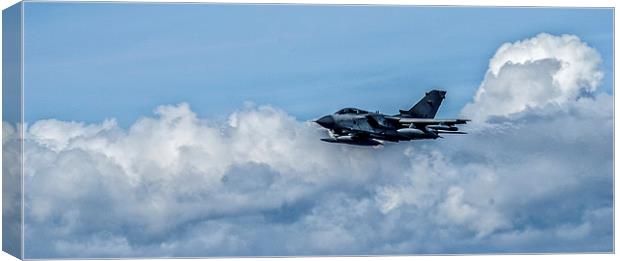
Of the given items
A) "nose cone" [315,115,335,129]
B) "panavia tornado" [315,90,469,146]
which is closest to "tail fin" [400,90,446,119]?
"panavia tornado" [315,90,469,146]

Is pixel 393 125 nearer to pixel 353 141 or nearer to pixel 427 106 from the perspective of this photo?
pixel 427 106

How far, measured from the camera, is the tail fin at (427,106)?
51906 millimetres

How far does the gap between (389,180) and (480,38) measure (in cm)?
474

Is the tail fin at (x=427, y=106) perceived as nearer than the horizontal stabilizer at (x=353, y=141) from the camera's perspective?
No

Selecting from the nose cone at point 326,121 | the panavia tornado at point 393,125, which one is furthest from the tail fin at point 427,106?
the nose cone at point 326,121

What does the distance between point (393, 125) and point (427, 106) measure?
1.09 metres

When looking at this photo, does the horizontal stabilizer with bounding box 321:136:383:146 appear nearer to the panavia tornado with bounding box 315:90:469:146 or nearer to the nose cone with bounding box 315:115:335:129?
the panavia tornado with bounding box 315:90:469:146

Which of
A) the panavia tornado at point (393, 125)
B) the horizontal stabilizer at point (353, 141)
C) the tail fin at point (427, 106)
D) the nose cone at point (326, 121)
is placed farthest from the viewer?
the tail fin at point (427, 106)

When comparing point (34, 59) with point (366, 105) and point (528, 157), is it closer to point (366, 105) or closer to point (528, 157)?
point (366, 105)

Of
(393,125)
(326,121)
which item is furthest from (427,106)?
(326,121)

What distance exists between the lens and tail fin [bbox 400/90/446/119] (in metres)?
51.9

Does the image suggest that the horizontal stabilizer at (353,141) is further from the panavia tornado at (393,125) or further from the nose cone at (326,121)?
the nose cone at (326,121)

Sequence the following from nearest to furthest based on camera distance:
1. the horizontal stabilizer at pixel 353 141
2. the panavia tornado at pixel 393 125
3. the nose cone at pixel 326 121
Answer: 1. the nose cone at pixel 326 121
2. the panavia tornado at pixel 393 125
3. the horizontal stabilizer at pixel 353 141

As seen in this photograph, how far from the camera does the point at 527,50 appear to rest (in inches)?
2083
